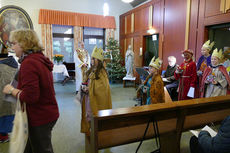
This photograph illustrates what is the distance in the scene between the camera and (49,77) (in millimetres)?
1324

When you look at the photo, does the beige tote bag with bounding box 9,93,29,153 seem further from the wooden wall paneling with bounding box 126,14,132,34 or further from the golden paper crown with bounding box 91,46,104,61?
the wooden wall paneling with bounding box 126,14,132,34

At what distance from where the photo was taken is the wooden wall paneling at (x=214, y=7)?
3681 millimetres

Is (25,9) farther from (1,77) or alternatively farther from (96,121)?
(96,121)

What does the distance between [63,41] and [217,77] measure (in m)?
6.50

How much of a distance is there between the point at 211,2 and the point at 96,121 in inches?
161

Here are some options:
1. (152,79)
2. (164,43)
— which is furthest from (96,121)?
(164,43)

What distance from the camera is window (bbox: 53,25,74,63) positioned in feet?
24.4

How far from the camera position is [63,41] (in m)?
7.63

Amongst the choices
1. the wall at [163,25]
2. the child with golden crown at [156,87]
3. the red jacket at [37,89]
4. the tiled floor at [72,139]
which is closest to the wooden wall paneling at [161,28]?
the wall at [163,25]

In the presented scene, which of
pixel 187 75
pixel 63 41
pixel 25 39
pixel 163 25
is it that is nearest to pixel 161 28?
pixel 163 25

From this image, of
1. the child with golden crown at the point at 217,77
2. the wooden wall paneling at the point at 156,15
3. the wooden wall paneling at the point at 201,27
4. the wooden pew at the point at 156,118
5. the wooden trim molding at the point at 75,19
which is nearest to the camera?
the wooden pew at the point at 156,118

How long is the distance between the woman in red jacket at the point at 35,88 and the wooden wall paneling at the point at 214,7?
13.0 feet

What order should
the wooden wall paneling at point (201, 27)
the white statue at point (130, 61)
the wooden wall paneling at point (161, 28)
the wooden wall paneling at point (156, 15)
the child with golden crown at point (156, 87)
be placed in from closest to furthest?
the child with golden crown at point (156, 87), the wooden wall paneling at point (201, 27), the wooden wall paneling at point (161, 28), the wooden wall paneling at point (156, 15), the white statue at point (130, 61)

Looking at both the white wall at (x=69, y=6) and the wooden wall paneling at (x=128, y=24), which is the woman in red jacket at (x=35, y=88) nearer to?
the white wall at (x=69, y=6)
